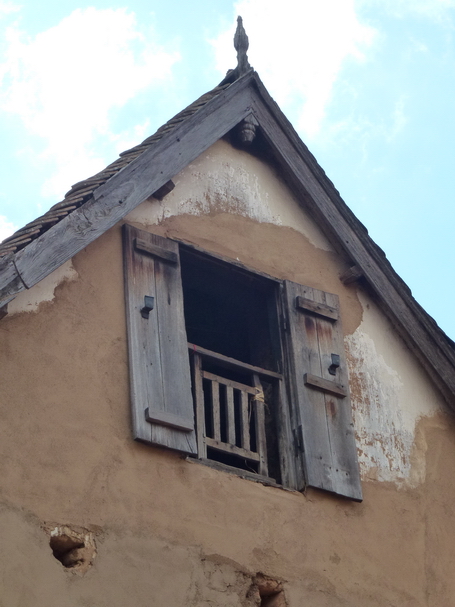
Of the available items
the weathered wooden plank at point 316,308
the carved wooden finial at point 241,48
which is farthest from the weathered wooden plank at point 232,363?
the carved wooden finial at point 241,48

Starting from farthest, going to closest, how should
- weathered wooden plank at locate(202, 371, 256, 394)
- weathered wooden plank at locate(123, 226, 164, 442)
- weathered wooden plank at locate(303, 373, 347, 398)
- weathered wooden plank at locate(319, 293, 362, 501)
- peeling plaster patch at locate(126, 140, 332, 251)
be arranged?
peeling plaster patch at locate(126, 140, 332, 251) < weathered wooden plank at locate(303, 373, 347, 398) < weathered wooden plank at locate(202, 371, 256, 394) < weathered wooden plank at locate(319, 293, 362, 501) < weathered wooden plank at locate(123, 226, 164, 442)

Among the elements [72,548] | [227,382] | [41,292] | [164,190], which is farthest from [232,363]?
[72,548]

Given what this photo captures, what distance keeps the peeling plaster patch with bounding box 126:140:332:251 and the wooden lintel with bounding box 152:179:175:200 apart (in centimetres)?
4

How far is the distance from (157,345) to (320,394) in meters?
1.37

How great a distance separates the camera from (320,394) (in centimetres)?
741

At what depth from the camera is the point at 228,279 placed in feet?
26.1

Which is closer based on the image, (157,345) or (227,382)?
(157,345)

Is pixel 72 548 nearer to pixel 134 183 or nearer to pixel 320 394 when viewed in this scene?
pixel 320 394

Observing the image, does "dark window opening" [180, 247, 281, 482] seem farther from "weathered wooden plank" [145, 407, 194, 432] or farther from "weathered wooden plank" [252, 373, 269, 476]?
"weathered wooden plank" [145, 407, 194, 432]

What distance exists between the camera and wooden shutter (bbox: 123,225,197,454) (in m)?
6.39

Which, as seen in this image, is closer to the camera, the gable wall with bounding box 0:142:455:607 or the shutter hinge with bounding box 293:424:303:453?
the gable wall with bounding box 0:142:455:607

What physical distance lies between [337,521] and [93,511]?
1868 millimetres

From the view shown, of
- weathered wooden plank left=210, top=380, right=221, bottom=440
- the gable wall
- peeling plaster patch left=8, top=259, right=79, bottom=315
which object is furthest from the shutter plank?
peeling plaster patch left=8, top=259, right=79, bottom=315

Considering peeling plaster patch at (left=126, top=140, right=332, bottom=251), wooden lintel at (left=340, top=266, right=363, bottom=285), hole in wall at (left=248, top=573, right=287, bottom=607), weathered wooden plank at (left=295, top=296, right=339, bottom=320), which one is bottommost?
hole in wall at (left=248, top=573, right=287, bottom=607)
